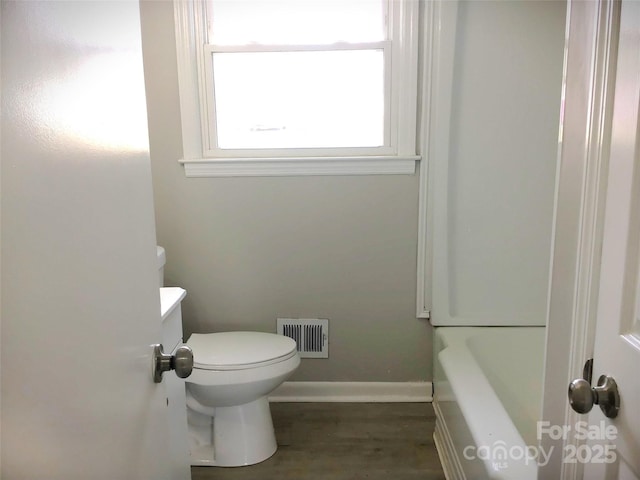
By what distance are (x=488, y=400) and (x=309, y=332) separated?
102 centimetres

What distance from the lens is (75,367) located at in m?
0.69

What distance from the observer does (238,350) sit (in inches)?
83.4

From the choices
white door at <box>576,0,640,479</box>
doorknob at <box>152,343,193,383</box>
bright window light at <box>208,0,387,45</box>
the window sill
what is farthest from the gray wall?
white door at <box>576,0,640,479</box>

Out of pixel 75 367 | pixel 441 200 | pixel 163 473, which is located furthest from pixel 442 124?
pixel 75 367

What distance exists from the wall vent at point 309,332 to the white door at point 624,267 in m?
1.76

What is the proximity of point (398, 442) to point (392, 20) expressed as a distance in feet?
5.79

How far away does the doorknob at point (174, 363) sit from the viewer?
1.04 meters

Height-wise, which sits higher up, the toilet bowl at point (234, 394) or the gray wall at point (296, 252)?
the gray wall at point (296, 252)

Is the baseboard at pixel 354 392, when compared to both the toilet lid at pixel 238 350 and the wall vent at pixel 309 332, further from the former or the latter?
the toilet lid at pixel 238 350

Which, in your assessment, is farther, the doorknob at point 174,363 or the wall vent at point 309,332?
the wall vent at point 309,332

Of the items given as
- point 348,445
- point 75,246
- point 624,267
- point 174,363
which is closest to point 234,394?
point 348,445

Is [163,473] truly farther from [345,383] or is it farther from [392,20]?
[392,20]

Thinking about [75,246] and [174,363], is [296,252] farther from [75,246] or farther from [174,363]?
[75,246]

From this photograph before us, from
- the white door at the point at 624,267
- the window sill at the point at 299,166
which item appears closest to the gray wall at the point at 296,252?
the window sill at the point at 299,166
